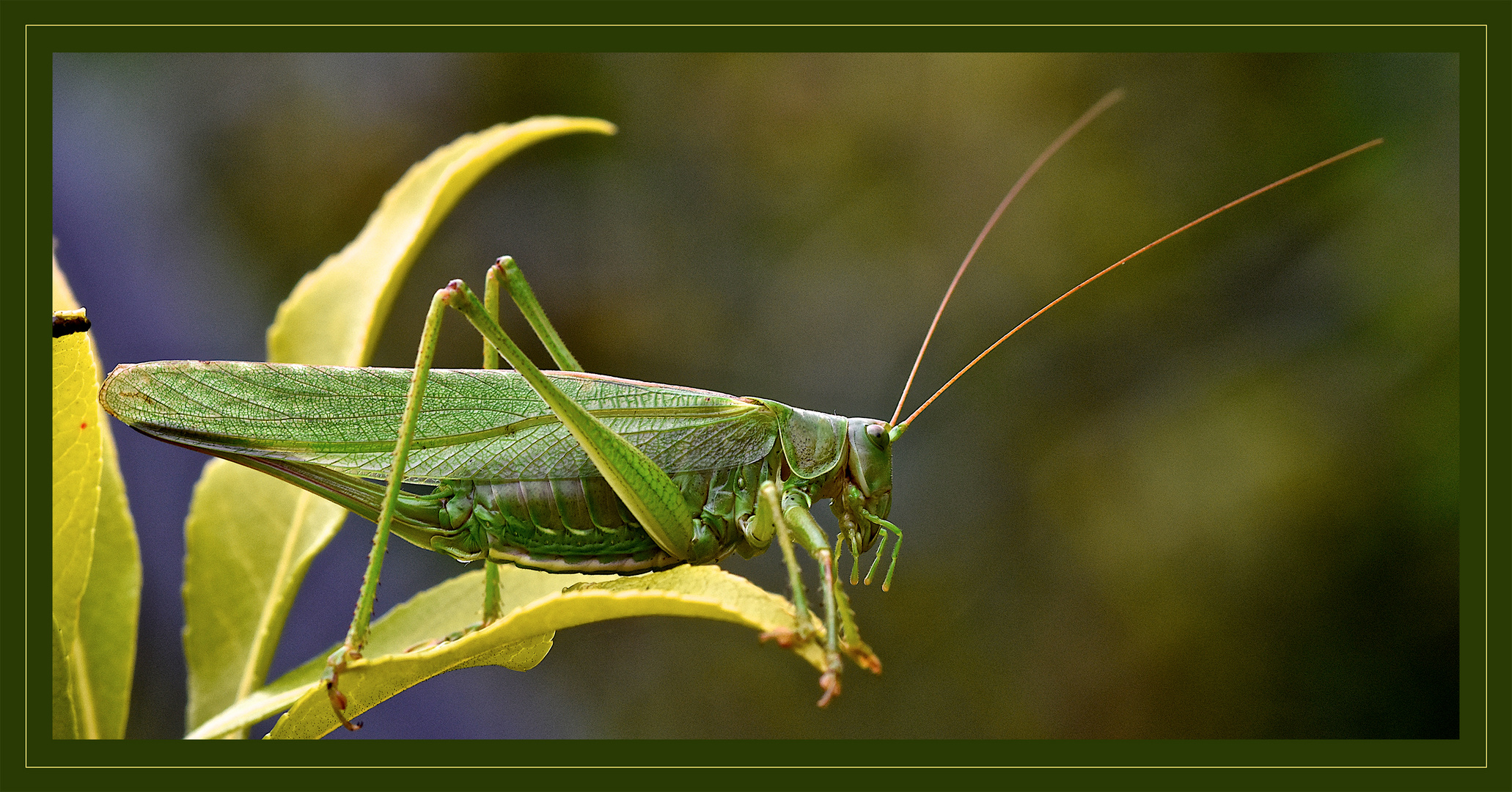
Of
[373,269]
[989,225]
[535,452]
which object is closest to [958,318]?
[989,225]

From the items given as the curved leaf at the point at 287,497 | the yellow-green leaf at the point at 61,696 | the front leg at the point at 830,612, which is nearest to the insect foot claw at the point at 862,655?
the front leg at the point at 830,612

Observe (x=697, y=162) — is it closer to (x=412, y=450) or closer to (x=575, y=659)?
(x=575, y=659)

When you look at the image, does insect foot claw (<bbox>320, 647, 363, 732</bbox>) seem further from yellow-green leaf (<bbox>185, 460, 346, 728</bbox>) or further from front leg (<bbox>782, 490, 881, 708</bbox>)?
front leg (<bbox>782, 490, 881, 708</bbox>)

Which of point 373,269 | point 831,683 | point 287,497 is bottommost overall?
point 831,683

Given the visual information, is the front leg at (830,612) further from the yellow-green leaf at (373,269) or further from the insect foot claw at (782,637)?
the yellow-green leaf at (373,269)

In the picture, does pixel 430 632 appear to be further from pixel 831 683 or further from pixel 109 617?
pixel 831 683
